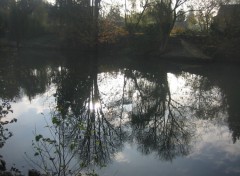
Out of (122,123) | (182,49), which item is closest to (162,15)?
(182,49)

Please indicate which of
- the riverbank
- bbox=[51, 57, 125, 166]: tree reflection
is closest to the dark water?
bbox=[51, 57, 125, 166]: tree reflection

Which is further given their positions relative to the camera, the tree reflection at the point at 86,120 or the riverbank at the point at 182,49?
the riverbank at the point at 182,49

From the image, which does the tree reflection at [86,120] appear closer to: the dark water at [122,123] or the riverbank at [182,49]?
the dark water at [122,123]

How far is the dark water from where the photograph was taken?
10078 mm

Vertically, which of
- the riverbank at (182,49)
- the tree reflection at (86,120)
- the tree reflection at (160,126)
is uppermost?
the riverbank at (182,49)

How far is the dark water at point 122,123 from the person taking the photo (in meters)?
10.1

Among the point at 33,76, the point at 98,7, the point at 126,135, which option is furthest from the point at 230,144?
the point at 98,7

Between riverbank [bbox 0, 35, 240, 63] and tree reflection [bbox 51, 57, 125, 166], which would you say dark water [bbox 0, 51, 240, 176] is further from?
riverbank [bbox 0, 35, 240, 63]

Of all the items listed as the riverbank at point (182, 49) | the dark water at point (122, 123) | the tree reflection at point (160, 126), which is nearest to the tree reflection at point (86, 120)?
the dark water at point (122, 123)

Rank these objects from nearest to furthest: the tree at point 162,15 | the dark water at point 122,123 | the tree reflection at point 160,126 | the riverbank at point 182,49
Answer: the dark water at point 122,123
the tree reflection at point 160,126
the riverbank at point 182,49
the tree at point 162,15

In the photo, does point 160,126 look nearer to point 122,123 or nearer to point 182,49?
point 122,123

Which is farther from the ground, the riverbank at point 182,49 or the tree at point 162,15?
Result: the tree at point 162,15

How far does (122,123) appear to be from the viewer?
14.9m

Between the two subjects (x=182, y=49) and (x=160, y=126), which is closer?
(x=160, y=126)
